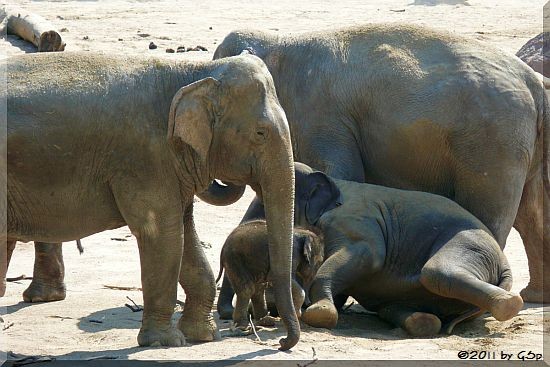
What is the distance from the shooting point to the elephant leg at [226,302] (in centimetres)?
859

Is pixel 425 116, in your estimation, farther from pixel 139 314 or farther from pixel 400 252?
pixel 139 314

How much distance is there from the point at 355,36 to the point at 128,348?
3398 millimetres

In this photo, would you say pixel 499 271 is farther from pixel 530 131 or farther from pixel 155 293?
pixel 155 293

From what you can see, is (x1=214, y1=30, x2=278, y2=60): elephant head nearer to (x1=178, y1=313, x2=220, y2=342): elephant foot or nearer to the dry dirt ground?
the dry dirt ground

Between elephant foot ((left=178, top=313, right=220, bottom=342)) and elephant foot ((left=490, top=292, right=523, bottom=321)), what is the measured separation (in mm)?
1603

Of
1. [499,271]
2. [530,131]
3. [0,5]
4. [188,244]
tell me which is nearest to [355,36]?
[530,131]

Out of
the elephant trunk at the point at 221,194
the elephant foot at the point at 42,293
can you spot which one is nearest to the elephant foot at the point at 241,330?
the elephant trunk at the point at 221,194

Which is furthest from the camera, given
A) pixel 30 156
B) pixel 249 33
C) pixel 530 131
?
pixel 249 33

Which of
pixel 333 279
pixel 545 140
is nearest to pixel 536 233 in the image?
pixel 545 140

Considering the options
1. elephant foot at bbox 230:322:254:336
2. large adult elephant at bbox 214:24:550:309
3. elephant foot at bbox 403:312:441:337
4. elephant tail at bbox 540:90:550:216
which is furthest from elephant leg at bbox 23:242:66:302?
elephant tail at bbox 540:90:550:216

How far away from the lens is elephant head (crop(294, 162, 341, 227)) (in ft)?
29.5

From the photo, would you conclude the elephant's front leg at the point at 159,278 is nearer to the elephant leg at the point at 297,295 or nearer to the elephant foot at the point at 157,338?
the elephant foot at the point at 157,338

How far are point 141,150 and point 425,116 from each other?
2770mm

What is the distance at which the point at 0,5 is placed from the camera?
17.7 meters
